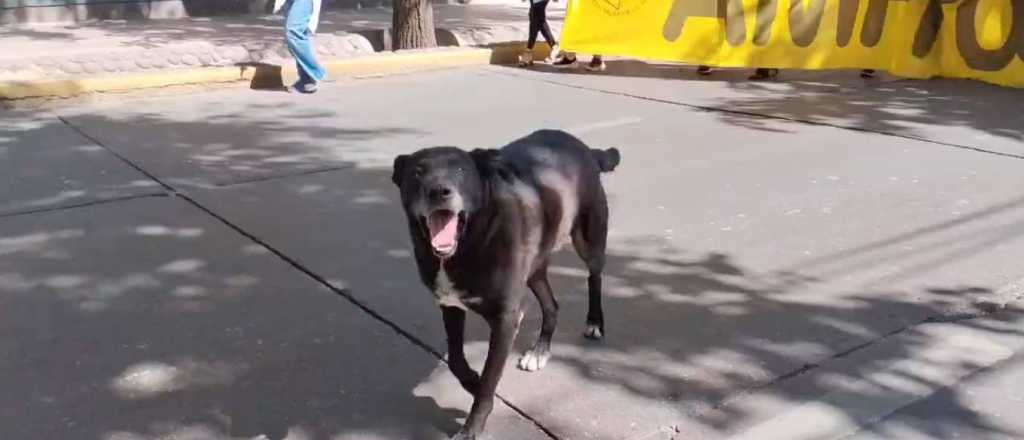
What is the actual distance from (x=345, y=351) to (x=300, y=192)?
99.2 inches

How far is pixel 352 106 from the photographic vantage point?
9.36m

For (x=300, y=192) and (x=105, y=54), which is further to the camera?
(x=105, y=54)

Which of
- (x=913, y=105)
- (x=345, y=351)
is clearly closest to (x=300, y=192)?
(x=345, y=351)

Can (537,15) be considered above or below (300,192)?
above

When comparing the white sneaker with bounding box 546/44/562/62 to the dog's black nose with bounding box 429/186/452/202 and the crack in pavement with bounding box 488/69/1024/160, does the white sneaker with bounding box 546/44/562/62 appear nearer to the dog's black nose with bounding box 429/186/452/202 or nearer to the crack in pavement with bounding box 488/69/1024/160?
the crack in pavement with bounding box 488/69/1024/160

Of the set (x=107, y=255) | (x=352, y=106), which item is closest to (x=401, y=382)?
(x=107, y=255)

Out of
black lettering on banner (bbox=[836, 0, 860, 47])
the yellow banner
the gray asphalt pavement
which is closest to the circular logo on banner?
the yellow banner

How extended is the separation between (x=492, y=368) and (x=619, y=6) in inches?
341

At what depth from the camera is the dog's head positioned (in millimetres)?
2848

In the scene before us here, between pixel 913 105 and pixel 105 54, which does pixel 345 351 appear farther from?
pixel 105 54

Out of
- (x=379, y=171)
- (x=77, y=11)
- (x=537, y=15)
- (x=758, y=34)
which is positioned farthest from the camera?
(x=77, y=11)

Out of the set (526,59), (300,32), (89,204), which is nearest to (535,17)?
(526,59)

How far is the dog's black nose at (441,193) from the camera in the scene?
2.83 metres

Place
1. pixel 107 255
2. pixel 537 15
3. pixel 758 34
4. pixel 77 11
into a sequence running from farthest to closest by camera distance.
→ pixel 77 11, pixel 537 15, pixel 758 34, pixel 107 255
